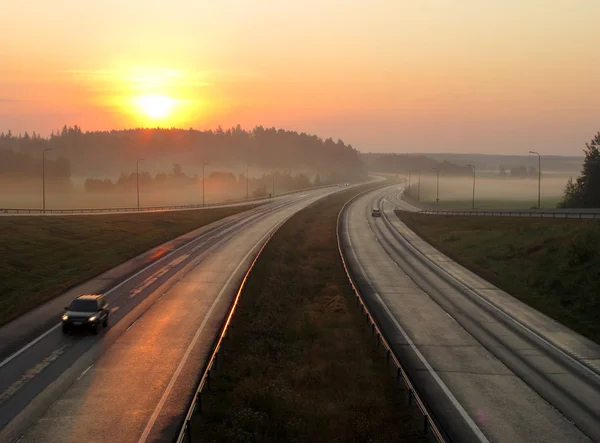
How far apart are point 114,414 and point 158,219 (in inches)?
2651

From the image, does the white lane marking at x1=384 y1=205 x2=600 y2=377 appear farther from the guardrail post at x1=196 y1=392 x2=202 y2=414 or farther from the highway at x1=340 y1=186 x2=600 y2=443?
the guardrail post at x1=196 y1=392 x2=202 y2=414

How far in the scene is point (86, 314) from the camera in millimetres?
26156

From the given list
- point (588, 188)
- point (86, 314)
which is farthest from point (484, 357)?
point (588, 188)

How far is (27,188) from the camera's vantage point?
194250 millimetres

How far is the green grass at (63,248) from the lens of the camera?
36225 mm

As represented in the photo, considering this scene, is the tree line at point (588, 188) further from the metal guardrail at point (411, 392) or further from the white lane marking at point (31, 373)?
the white lane marking at point (31, 373)

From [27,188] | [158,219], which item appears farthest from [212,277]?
[27,188]

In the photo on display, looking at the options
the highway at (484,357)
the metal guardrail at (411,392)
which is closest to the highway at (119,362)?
the metal guardrail at (411,392)

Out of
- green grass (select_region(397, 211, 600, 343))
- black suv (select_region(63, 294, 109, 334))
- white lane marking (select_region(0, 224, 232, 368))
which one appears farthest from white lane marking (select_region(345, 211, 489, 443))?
white lane marking (select_region(0, 224, 232, 368))

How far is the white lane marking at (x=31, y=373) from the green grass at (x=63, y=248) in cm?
651

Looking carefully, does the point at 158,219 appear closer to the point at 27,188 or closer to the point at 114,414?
the point at 114,414

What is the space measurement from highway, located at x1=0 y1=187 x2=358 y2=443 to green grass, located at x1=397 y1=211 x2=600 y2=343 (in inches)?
789

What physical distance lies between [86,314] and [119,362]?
4911mm

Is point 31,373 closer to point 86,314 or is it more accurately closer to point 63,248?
point 86,314
